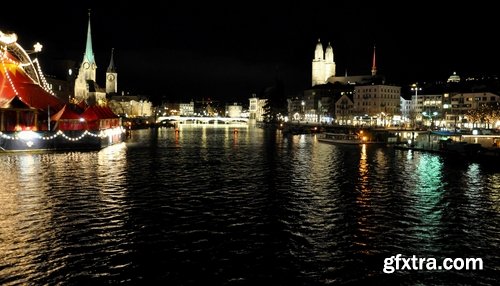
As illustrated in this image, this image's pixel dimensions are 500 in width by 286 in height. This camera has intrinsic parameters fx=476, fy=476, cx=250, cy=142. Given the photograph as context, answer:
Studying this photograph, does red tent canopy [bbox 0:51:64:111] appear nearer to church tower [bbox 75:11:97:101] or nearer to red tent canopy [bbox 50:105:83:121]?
red tent canopy [bbox 50:105:83:121]

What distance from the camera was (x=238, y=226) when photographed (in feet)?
63.8

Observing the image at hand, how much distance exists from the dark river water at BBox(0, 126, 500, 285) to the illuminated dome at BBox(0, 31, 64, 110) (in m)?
20.8

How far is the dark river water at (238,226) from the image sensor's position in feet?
46.9

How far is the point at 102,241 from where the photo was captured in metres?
17.0

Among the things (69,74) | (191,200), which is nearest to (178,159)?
(191,200)

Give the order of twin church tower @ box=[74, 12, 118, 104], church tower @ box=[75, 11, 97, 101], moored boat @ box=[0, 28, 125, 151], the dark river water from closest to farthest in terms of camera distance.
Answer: the dark river water
moored boat @ box=[0, 28, 125, 151]
twin church tower @ box=[74, 12, 118, 104]
church tower @ box=[75, 11, 97, 101]

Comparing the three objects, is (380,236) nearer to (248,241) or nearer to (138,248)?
(248,241)

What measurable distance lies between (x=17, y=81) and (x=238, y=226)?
4665cm

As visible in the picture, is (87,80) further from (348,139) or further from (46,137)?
(46,137)

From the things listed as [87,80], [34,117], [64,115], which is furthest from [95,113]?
[87,80]

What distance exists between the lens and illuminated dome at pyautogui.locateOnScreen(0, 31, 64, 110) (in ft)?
176

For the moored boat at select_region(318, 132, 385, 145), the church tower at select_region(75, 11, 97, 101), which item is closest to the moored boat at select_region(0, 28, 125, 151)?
the moored boat at select_region(318, 132, 385, 145)

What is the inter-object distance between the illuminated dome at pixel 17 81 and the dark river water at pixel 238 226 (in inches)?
818

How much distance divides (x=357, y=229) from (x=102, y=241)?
32.4 ft
